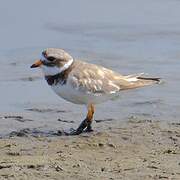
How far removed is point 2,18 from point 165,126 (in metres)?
5.59

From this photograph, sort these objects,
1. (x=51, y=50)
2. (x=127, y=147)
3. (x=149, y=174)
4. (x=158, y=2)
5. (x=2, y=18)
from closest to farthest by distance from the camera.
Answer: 1. (x=149, y=174)
2. (x=127, y=147)
3. (x=51, y=50)
4. (x=2, y=18)
5. (x=158, y=2)

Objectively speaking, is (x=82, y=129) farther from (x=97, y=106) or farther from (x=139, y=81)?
(x=97, y=106)

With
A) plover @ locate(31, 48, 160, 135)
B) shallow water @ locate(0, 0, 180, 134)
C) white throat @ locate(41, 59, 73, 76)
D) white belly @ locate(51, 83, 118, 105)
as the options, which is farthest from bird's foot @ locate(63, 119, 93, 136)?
white throat @ locate(41, 59, 73, 76)

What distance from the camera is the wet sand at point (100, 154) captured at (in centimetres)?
700

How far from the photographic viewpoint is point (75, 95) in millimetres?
8852

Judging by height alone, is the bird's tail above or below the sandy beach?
above

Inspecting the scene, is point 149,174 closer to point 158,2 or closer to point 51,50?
point 51,50

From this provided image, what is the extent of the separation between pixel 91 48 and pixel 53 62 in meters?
3.76

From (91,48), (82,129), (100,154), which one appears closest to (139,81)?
(82,129)

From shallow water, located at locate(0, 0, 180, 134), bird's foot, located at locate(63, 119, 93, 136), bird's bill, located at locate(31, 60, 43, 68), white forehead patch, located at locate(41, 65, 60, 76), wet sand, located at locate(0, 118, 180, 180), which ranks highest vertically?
bird's bill, located at locate(31, 60, 43, 68)

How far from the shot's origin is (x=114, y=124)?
9.34 metres

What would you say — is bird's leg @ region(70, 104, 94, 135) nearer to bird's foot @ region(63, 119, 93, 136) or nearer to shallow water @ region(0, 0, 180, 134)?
bird's foot @ region(63, 119, 93, 136)

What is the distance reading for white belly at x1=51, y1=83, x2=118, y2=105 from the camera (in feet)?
28.9

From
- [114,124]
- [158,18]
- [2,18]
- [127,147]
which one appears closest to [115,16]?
[158,18]
